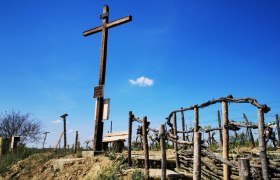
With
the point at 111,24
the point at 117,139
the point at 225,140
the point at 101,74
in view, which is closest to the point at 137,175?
the point at 225,140

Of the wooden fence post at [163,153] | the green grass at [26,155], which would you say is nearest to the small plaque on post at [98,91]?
the green grass at [26,155]

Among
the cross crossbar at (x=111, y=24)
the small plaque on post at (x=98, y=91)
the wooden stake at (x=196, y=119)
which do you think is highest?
the cross crossbar at (x=111, y=24)

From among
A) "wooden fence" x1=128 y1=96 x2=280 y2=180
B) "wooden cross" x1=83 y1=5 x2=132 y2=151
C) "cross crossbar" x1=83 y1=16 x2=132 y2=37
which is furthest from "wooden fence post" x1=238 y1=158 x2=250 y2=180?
"cross crossbar" x1=83 y1=16 x2=132 y2=37

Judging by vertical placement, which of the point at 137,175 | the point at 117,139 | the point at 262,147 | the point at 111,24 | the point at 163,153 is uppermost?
the point at 111,24

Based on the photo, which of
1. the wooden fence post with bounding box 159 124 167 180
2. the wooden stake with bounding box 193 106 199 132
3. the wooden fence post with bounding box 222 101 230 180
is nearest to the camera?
the wooden fence post with bounding box 159 124 167 180

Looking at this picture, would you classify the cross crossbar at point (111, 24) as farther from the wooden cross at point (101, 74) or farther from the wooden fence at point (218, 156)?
the wooden fence at point (218, 156)

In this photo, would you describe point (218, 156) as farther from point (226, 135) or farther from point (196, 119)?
point (196, 119)

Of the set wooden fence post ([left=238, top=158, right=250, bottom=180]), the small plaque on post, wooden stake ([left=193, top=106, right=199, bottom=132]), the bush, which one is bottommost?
the bush

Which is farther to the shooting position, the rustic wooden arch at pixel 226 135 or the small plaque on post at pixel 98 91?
the small plaque on post at pixel 98 91

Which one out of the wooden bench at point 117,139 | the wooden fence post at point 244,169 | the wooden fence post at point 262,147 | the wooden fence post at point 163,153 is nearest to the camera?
the wooden fence post at point 244,169

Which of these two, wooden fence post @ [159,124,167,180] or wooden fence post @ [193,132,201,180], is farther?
Answer: wooden fence post @ [159,124,167,180]

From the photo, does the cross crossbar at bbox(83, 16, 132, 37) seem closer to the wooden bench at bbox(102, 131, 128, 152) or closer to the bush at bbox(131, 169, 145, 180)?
the wooden bench at bbox(102, 131, 128, 152)

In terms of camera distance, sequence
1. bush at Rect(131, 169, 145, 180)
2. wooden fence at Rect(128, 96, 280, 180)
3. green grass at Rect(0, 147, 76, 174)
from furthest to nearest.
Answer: green grass at Rect(0, 147, 76, 174) → bush at Rect(131, 169, 145, 180) → wooden fence at Rect(128, 96, 280, 180)

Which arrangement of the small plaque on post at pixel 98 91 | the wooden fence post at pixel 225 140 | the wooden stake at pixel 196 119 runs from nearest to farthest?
1. the wooden fence post at pixel 225 140
2. the wooden stake at pixel 196 119
3. the small plaque on post at pixel 98 91
